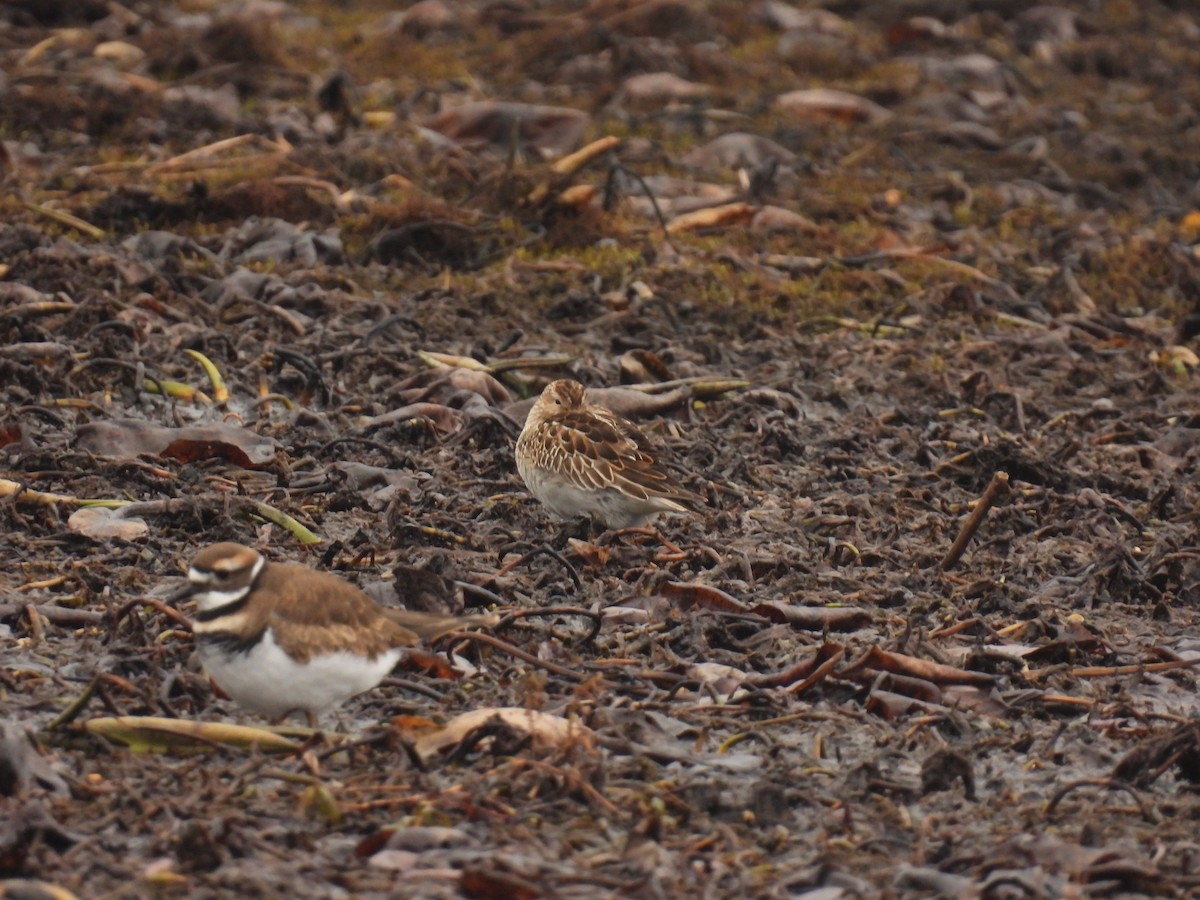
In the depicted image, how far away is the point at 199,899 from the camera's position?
471 cm

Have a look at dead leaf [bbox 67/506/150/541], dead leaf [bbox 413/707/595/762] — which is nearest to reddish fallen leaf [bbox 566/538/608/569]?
dead leaf [bbox 67/506/150/541]

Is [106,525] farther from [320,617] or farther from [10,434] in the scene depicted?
→ [320,617]

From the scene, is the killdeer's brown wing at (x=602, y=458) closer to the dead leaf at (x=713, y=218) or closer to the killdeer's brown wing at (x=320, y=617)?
the killdeer's brown wing at (x=320, y=617)

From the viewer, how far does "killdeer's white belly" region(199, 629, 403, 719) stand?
18.5 feet

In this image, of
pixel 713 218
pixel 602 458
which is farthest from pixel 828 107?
pixel 602 458

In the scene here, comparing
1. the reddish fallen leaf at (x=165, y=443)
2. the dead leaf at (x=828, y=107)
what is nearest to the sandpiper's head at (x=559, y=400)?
the reddish fallen leaf at (x=165, y=443)

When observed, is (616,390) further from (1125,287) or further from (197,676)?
(1125,287)

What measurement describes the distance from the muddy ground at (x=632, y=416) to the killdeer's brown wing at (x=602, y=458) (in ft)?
1.00

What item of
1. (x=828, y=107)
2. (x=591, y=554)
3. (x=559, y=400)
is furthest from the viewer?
(x=828, y=107)

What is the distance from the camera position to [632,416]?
10.1 meters

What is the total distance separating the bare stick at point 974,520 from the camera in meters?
7.36

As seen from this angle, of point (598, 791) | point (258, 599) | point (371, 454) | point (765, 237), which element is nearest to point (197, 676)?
point (258, 599)

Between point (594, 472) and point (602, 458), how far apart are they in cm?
15

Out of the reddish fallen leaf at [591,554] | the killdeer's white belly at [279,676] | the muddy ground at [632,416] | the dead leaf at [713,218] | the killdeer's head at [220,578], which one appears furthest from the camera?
the dead leaf at [713,218]
